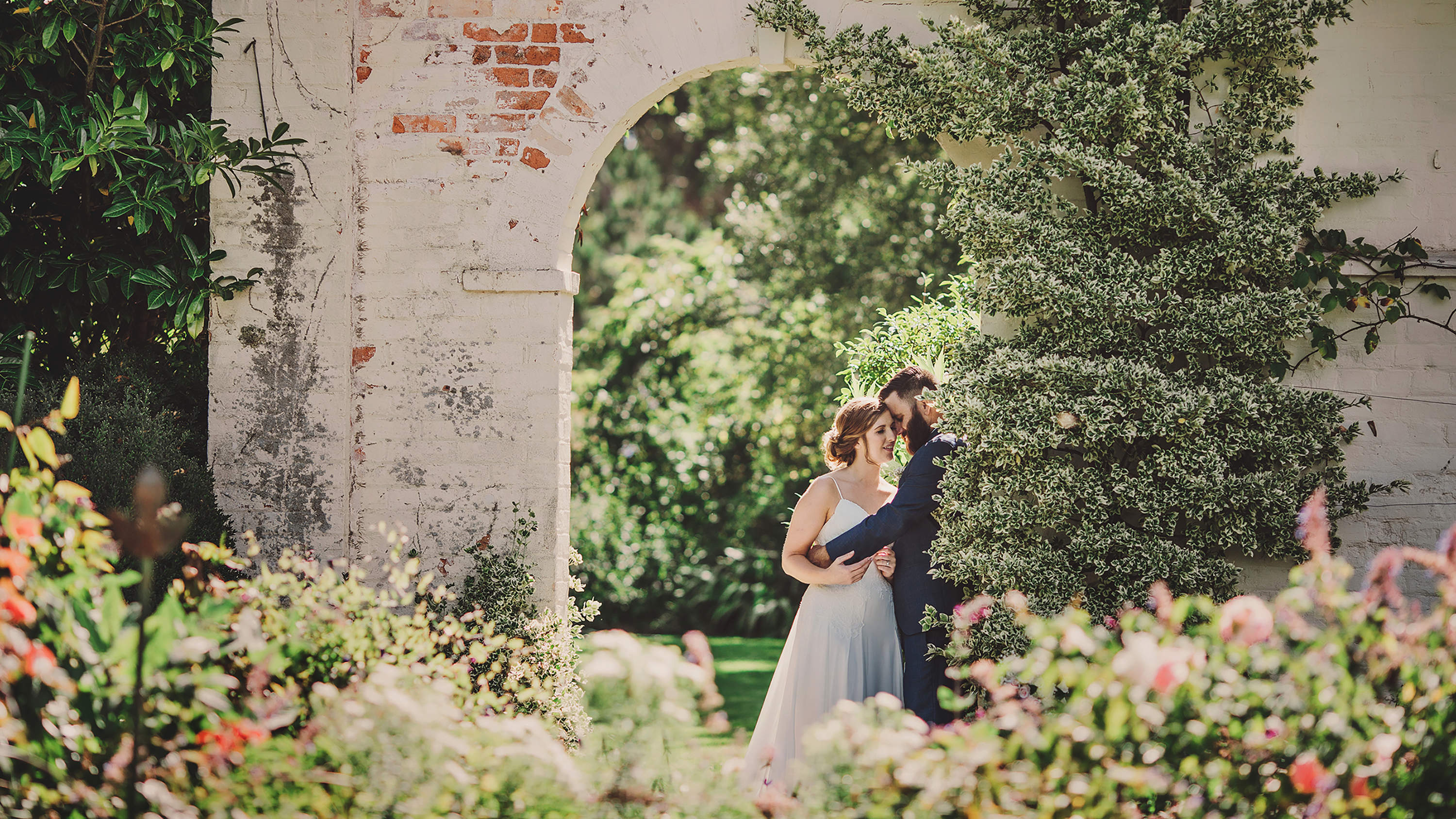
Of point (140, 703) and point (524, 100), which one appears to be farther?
point (524, 100)

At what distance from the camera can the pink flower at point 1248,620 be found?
6.31ft

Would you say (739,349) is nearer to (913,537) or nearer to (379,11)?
(379,11)

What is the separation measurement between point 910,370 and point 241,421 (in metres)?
2.75

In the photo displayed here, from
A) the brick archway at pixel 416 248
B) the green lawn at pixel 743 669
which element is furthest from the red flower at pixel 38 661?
the green lawn at pixel 743 669

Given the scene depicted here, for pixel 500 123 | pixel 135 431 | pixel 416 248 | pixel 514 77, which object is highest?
pixel 514 77

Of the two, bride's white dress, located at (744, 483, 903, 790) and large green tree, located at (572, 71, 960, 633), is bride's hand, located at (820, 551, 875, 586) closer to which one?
bride's white dress, located at (744, 483, 903, 790)

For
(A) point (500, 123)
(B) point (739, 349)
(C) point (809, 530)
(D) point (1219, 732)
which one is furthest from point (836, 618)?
(B) point (739, 349)

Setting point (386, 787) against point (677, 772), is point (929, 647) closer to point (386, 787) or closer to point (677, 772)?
point (677, 772)

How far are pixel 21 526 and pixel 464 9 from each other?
2.78 meters

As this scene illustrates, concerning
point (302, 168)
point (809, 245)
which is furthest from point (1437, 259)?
point (809, 245)

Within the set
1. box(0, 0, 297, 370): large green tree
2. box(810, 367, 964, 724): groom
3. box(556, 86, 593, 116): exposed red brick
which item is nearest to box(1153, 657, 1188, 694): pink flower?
box(810, 367, 964, 724): groom

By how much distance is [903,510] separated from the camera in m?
3.85

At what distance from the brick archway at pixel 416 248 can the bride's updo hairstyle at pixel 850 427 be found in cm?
113

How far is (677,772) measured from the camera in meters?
2.22
